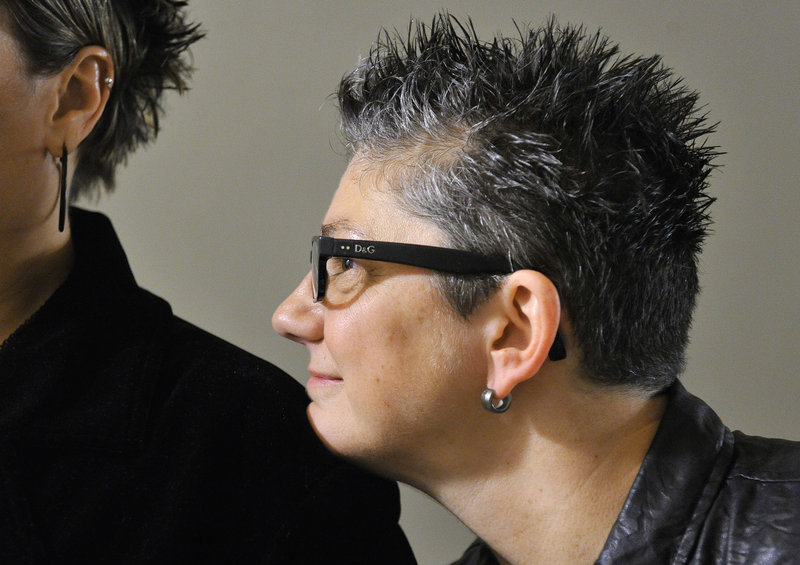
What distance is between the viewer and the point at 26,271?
1499mm

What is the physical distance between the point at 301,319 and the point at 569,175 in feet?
1.47

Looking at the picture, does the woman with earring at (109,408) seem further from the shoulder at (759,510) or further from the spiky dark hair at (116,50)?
the shoulder at (759,510)

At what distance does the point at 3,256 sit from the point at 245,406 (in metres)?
0.45

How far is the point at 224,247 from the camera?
2432mm

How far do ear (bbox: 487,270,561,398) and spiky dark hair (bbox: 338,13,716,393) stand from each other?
1.2 inches

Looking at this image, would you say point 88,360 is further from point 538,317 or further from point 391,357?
point 538,317

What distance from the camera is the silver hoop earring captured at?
49.3 inches

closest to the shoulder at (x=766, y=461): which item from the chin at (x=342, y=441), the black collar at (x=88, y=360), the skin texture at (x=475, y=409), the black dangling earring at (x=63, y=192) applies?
the skin texture at (x=475, y=409)

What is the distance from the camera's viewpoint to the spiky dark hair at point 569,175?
1.26 m

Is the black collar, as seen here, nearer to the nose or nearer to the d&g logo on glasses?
the nose

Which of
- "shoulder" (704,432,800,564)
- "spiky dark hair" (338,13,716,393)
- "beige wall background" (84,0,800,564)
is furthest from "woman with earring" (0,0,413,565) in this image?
"beige wall background" (84,0,800,564)

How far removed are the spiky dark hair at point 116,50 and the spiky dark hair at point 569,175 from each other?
0.47 meters

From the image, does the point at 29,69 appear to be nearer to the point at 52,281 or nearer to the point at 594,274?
the point at 52,281

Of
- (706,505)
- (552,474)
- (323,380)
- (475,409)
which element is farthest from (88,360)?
(706,505)
